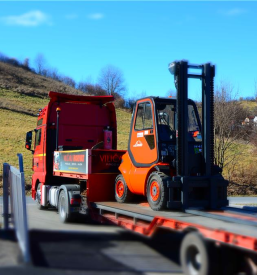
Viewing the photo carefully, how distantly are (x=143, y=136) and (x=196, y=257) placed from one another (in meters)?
3.83

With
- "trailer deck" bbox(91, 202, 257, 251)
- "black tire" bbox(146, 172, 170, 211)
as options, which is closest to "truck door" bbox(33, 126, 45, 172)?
"trailer deck" bbox(91, 202, 257, 251)

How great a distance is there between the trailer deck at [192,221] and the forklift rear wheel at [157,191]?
6.1 inches

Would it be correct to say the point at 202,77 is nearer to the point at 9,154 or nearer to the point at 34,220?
the point at 34,220

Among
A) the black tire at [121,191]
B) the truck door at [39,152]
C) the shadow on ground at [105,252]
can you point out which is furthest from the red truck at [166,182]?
the shadow on ground at [105,252]

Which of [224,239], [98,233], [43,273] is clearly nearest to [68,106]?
[98,233]

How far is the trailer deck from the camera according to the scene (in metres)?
5.30

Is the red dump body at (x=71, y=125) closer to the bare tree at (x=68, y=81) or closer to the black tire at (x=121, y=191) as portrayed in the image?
the black tire at (x=121, y=191)

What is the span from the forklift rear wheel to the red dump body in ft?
16.0

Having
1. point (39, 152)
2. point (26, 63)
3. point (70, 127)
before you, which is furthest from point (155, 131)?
point (26, 63)

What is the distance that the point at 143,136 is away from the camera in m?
9.10

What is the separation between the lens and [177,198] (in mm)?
7945

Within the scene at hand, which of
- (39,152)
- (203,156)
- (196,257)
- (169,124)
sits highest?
(169,124)

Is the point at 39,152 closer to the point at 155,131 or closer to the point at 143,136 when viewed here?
the point at 143,136

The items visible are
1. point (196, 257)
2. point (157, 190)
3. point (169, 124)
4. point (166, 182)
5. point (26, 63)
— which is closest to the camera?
point (196, 257)
